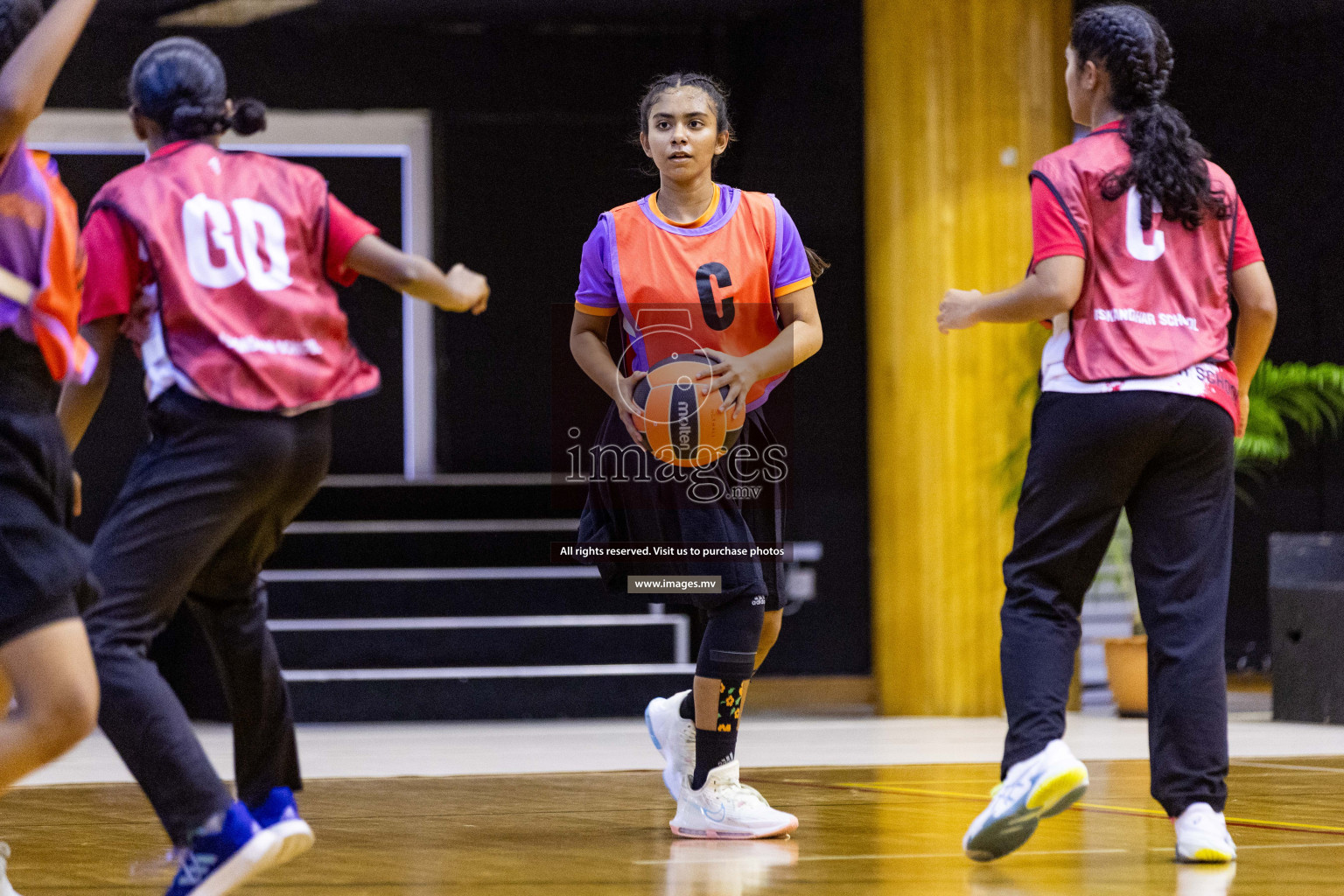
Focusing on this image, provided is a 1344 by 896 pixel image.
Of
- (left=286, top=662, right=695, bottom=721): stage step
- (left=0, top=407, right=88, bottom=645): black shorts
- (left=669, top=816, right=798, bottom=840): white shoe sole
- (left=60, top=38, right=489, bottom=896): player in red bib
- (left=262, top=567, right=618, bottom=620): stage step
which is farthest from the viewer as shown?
(left=262, top=567, right=618, bottom=620): stage step

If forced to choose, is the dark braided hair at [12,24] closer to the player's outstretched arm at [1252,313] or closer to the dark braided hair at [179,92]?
the dark braided hair at [179,92]

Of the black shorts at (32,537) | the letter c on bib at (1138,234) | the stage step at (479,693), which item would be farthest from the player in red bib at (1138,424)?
the stage step at (479,693)

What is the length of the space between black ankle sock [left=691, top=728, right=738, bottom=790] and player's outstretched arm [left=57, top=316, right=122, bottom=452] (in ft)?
4.33

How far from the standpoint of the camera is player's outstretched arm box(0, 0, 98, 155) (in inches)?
77.0

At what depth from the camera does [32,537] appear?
76.7 inches

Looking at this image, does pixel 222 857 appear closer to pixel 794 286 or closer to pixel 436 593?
pixel 794 286

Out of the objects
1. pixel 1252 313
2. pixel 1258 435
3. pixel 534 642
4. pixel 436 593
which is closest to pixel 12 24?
pixel 1252 313

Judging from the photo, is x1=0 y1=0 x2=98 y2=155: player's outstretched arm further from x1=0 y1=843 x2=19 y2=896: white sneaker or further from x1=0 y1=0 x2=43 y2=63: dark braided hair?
x1=0 y1=843 x2=19 y2=896: white sneaker

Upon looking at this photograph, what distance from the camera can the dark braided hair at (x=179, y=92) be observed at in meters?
2.37

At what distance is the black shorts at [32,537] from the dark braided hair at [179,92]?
0.56m

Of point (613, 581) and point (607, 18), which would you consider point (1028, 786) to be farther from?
point (607, 18)

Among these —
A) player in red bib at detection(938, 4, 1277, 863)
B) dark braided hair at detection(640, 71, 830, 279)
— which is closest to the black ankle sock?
player in red bib at detection(938, 4, 1277, 863)

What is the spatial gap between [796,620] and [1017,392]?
1.81m

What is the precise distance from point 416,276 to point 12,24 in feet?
1.97
